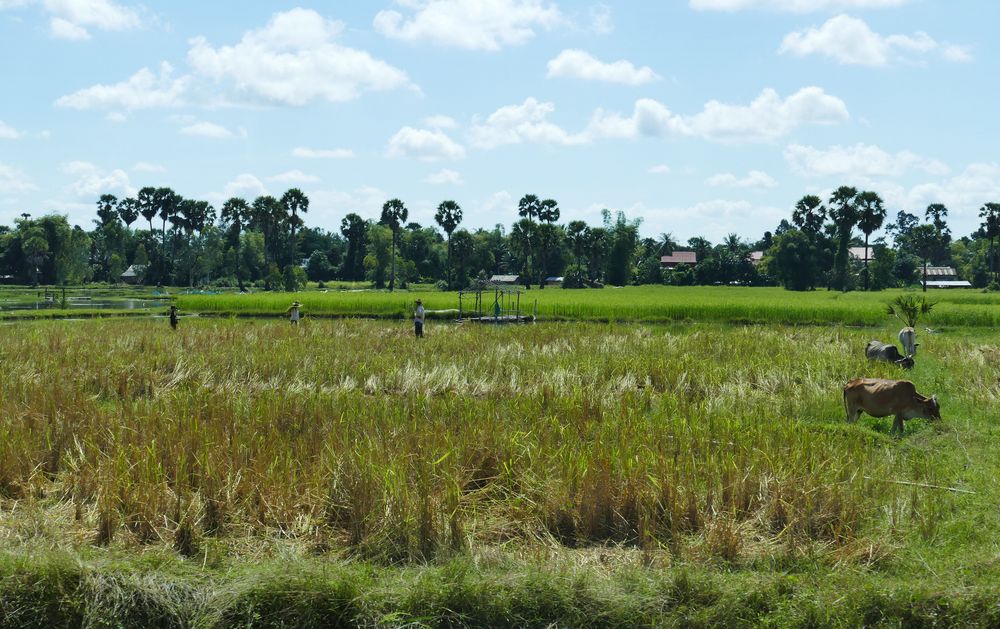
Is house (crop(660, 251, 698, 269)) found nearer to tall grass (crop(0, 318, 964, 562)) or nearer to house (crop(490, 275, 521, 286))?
house (crop(490, 275, 521, 286))

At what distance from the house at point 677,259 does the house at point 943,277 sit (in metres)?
28.6

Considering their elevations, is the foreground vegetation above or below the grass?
below

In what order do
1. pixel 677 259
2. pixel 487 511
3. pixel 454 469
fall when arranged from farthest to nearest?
1. pixel 677 259
2. pixel 454 469
3. pixel 487 511

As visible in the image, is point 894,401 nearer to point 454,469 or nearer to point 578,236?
point 454,469

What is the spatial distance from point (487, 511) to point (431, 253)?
92.1 meters

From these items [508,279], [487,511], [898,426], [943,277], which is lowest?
[487,511]

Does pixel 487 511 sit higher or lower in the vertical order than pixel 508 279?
lower

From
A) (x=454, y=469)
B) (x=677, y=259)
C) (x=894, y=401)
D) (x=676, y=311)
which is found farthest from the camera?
(x=677, y=259)

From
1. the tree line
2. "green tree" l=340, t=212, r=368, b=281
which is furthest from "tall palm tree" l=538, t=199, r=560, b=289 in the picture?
"green tree" l=340, t=212, r=368, b=281

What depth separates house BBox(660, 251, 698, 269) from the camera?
108150mm

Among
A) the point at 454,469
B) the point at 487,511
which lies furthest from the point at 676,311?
the point at 487,511

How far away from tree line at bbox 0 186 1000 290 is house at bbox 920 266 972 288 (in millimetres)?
1882

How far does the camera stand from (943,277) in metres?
102

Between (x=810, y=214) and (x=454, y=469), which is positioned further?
(x=810, y=214)
